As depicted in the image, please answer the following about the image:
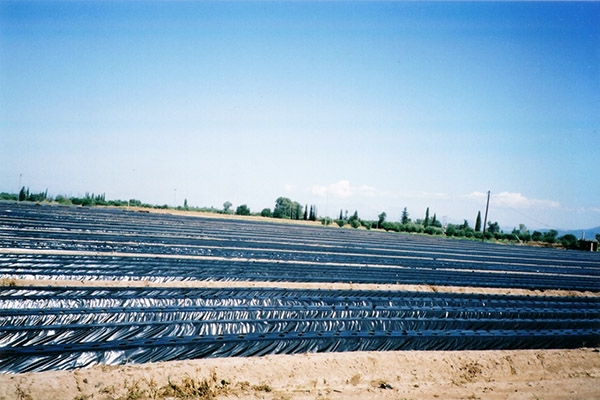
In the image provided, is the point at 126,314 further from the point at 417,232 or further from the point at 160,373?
the point at 417,232

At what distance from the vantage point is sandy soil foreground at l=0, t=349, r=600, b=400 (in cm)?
489

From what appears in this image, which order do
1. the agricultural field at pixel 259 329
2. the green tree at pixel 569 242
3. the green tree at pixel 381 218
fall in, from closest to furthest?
the agricultural field at pixel 259 329 → the green tree at pixel 569 242 → the green tree at pixel 381 218

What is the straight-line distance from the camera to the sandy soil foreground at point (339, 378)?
489 cm

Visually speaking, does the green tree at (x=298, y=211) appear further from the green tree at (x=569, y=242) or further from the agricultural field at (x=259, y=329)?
the agricultural field at (x=259, y=329)

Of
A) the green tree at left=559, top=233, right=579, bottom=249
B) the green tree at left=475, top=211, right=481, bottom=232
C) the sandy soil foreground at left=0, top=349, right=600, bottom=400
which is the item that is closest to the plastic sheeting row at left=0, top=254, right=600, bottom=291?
the sandy soil foreground at left=0, top=349, right=600, bottom=400

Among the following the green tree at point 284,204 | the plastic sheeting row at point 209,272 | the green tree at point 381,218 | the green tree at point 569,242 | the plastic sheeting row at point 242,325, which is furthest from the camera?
the green tree at point 284,204

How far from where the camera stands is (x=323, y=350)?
21.5 ft

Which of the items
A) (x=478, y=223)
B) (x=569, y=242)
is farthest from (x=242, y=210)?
(x=569, y=242)

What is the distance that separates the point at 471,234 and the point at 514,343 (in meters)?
59.3

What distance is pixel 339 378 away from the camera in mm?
5883

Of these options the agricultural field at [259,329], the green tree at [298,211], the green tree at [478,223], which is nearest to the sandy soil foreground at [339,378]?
the agricultural field at [259,329]

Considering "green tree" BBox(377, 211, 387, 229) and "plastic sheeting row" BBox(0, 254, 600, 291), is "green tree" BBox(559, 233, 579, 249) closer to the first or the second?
"green tree" BBox(377, 211, 387, 229)

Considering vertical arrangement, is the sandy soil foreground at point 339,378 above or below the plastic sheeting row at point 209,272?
below

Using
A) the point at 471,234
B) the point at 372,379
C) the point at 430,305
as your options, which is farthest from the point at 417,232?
the point at 372,379
